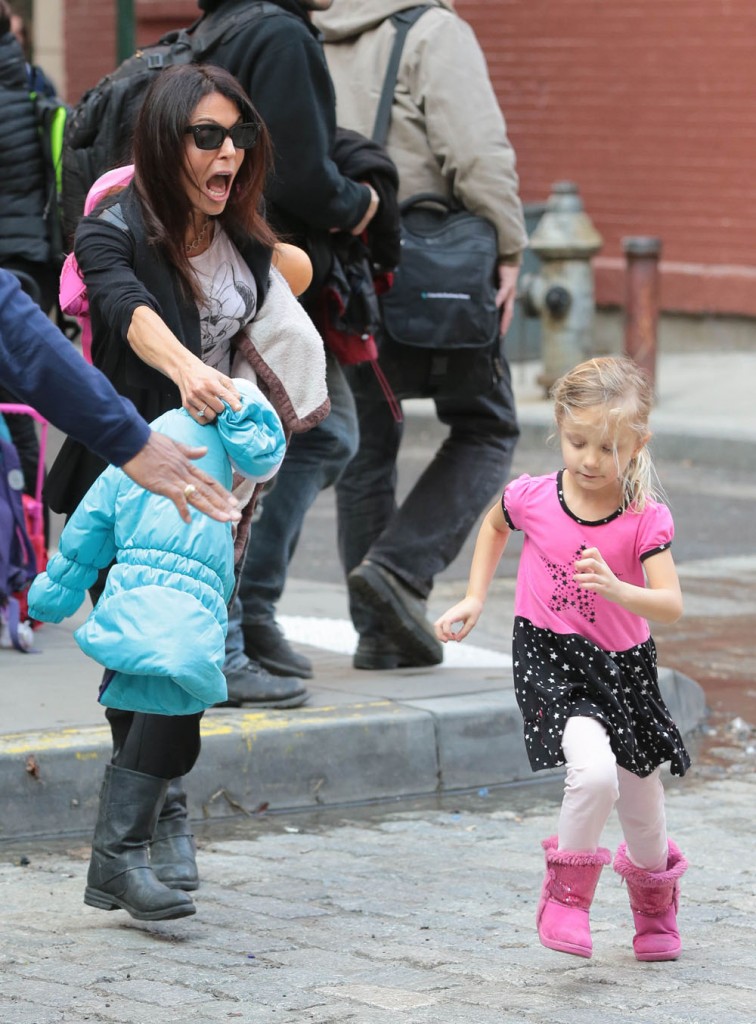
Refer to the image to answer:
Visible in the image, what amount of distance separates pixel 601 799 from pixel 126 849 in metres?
0.99

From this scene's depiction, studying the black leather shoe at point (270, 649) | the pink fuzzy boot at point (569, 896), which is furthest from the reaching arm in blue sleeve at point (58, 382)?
the black leather shoe at point (270, 649)

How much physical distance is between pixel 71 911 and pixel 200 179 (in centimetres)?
157

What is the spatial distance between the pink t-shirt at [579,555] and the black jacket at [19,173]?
3123 mm

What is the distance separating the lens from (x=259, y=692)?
5.55 m

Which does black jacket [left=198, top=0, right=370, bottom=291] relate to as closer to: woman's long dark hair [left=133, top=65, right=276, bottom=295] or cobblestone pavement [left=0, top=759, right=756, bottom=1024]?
woman's long dark hair [left=133, top=65, right=276, bottom=295]

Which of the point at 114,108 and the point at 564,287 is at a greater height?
the point at 114,108

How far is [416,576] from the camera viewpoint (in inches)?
241

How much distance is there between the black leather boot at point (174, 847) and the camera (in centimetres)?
423

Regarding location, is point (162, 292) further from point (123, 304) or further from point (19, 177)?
point (19, 177)

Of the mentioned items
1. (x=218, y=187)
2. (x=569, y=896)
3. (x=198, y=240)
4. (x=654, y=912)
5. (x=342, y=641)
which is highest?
(x=218, y=187)

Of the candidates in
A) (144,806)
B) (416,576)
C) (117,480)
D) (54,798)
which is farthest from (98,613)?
(416,576)

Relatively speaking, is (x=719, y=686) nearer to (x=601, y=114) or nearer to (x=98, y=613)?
(x=98, y=613)

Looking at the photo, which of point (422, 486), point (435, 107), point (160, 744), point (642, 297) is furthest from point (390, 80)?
point (642, 297)

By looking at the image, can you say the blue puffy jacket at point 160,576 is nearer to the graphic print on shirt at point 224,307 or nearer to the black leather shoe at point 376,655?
the graphic print on shirt at point 224,307
